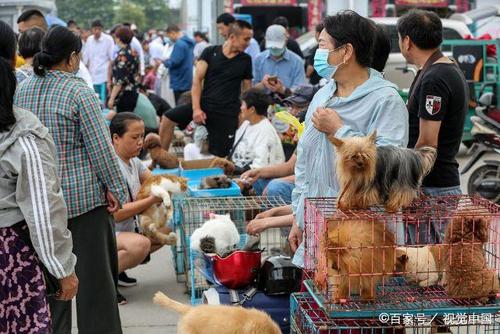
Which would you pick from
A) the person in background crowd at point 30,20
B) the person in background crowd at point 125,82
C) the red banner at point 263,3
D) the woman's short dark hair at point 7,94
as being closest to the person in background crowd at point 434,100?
the woman's short dark hair at point 7,94

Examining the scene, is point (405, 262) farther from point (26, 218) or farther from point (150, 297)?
point (150, 297)

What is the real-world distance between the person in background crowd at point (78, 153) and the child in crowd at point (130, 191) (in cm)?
113

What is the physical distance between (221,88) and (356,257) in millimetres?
5965

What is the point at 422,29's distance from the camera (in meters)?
4.74

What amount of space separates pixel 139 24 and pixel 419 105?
70.0m

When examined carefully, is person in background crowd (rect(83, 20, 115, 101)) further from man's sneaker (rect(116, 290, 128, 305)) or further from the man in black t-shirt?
man's sneaker (rect(116, 290, 128, 305))

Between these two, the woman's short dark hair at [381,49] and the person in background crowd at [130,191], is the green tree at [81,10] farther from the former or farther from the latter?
the woman's short dark hair at [381,49]

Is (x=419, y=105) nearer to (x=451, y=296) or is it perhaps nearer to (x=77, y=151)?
(x=451, y=296)

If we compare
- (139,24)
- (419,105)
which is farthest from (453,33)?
(139,24)

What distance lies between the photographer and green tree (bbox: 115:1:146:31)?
69.7m

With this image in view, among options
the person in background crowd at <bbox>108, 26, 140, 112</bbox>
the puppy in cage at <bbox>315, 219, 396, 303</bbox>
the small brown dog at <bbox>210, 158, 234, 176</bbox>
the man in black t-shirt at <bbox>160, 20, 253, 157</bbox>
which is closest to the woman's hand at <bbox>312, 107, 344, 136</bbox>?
the puppy in cage at <bbox>315, 219, 396, 303</bbox>

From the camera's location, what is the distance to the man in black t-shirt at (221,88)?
9055mm

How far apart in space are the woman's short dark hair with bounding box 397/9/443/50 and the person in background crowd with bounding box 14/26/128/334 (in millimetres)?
1823

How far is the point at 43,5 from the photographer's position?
27.0 m
